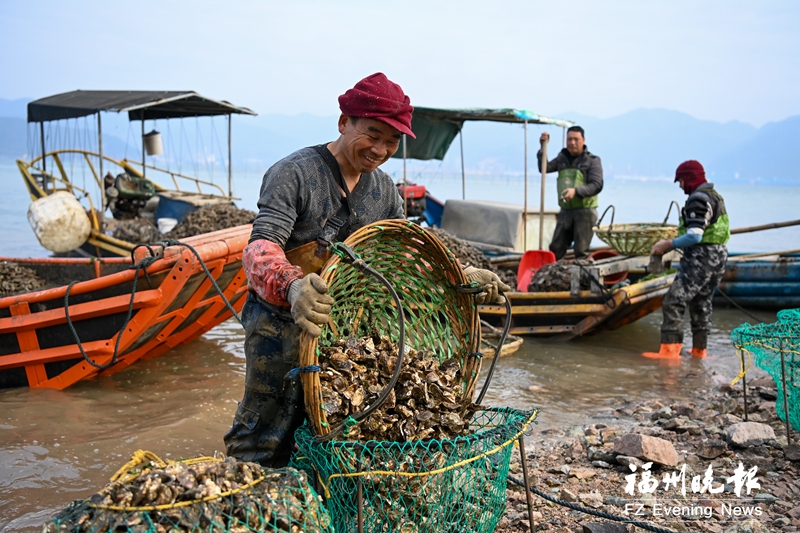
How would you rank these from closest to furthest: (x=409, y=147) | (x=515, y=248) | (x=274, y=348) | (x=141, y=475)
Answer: (x=141, y=475), (x=274, y=348), (x=515, y=248), (x=409, y=147)

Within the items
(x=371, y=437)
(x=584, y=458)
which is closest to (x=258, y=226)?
(x=371, y=437)

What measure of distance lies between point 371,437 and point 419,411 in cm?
21

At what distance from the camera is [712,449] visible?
4043 mm

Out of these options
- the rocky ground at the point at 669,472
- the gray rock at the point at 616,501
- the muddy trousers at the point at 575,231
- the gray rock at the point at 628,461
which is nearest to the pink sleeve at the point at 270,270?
the rocky ground at the point at 669,472

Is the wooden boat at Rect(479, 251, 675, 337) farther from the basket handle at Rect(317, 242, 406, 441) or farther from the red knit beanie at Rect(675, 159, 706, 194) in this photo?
the basket handle at Rect(317, 242, 406, 441)

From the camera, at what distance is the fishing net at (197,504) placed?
1827 millimetres

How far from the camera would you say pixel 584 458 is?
4.14m

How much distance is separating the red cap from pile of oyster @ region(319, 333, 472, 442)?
90cm

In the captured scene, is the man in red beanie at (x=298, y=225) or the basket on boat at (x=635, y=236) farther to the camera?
the basket on boat at (x=635, y=236)

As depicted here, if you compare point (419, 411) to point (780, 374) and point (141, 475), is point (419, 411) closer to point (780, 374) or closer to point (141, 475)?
point (141, 475)

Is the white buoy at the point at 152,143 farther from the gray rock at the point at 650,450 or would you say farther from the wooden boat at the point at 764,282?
the gray rock at the point at 650,450

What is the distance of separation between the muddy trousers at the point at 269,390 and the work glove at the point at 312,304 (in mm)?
563

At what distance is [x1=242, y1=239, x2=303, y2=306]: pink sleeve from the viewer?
96.3 inches

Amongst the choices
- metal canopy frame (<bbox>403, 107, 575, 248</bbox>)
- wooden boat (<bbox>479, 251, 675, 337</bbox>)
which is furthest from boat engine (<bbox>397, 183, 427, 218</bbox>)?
wooden boat (<bbox>479, 251, 675, 337</bbox>)
